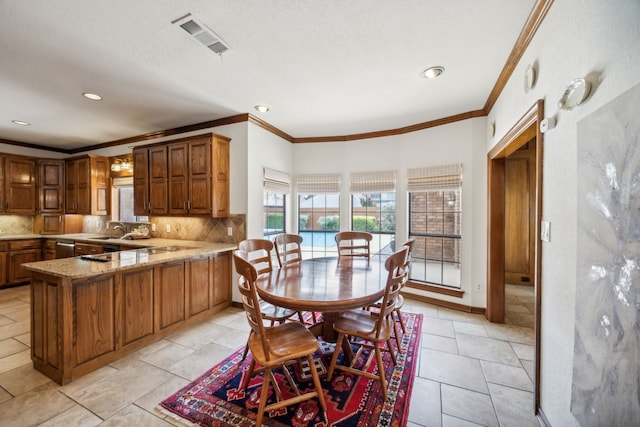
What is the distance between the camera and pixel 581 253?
1.27 metres

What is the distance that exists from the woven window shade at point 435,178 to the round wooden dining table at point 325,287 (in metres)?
1.57

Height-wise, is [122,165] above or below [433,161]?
above

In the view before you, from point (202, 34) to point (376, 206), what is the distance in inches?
132

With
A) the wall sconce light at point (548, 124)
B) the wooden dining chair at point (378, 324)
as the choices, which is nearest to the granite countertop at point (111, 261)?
the wooden dining chair at point (378, 324)

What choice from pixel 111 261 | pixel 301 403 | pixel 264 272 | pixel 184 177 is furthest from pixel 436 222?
pixel 111 261

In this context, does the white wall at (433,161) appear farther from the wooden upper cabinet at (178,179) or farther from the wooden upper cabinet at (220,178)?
the wooden upper cabinet at (178,179)

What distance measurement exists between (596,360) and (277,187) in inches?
153

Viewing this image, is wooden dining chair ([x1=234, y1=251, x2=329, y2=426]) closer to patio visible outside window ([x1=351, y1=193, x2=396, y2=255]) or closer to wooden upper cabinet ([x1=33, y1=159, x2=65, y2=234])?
patio visible outside window ([x1=351, y1=193, x2=396, y2=255])

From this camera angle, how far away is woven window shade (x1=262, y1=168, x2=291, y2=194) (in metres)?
4.05

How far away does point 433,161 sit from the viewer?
3801 millimetres

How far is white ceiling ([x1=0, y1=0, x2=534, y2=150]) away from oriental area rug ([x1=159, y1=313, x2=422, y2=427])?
2703 mm

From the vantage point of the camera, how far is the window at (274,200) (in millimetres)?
4117

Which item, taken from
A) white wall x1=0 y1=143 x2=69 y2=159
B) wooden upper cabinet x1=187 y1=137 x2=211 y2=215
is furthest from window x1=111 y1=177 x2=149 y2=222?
wooden upper cabinet x1=187 y1=137 x2=211 y2=215

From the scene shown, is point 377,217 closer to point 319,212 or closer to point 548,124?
point 319,212
